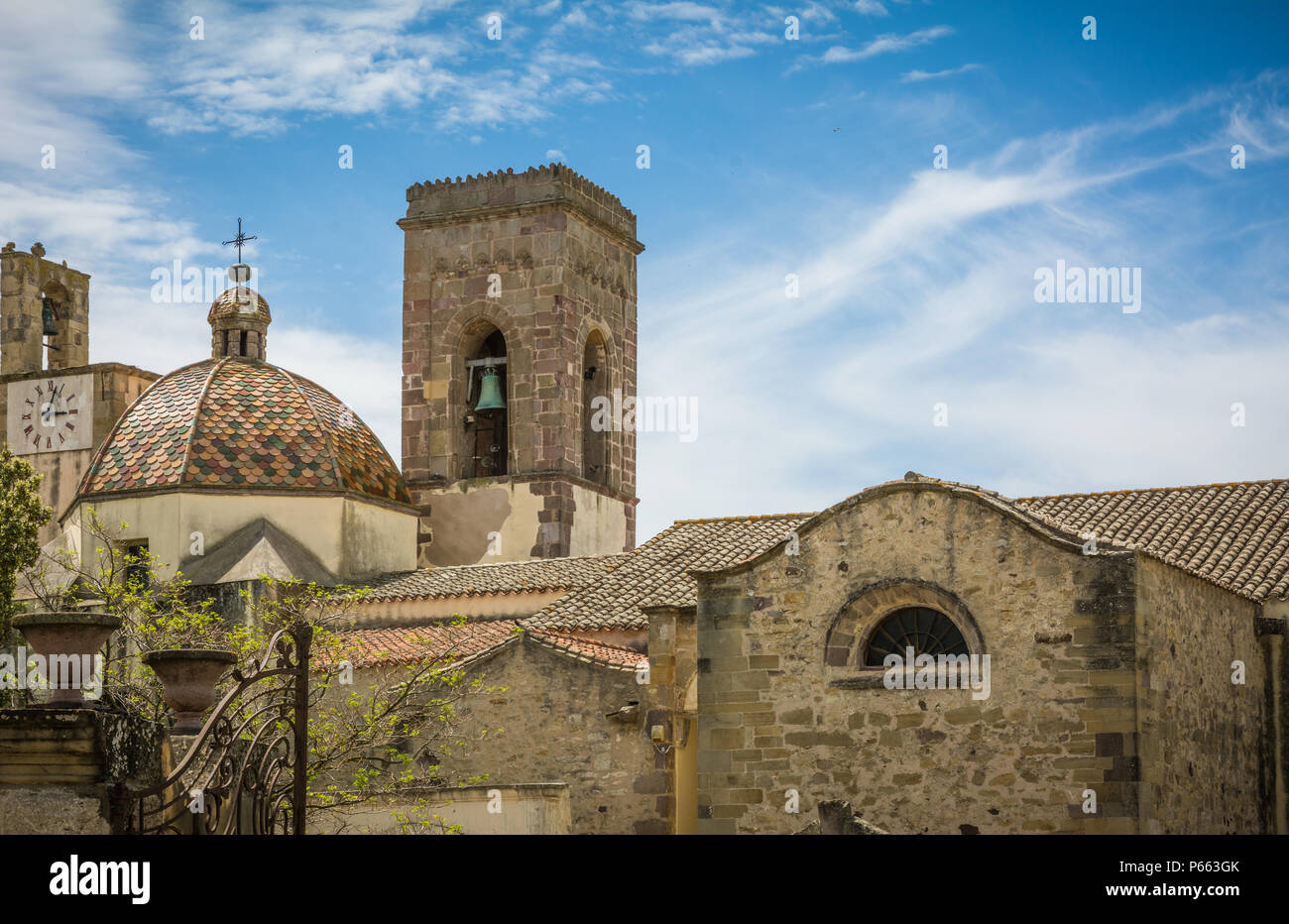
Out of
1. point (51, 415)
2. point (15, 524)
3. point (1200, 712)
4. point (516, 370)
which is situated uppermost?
point (51, 415)

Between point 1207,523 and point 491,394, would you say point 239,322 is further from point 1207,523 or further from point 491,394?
point 1207,523

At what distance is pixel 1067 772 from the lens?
18.5m

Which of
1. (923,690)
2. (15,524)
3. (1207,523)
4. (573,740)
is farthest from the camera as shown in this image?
(15,524)

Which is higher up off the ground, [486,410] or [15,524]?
[486,410]

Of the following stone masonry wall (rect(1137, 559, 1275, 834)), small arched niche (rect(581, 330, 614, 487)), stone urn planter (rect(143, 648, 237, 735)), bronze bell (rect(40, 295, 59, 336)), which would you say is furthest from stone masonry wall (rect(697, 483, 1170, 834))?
bronze bell (rect(40, 295, 59, 336))

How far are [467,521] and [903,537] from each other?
15.8 m

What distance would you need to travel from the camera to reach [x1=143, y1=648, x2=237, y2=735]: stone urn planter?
Result: 10.1m

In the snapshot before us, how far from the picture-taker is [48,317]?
4225 centimetres

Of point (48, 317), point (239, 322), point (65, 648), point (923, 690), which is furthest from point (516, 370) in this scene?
point (65, 648)

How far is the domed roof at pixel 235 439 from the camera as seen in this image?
1166 inches

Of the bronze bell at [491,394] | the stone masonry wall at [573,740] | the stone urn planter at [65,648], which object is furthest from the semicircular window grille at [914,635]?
the bronze bell at [491,394]

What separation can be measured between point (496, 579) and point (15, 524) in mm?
7760
